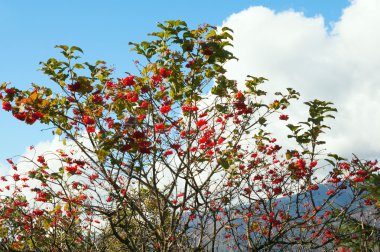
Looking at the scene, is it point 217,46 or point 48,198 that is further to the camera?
Result: point 48,198

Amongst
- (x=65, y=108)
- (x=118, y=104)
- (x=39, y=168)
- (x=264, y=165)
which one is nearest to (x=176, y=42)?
(x=118, y=104)

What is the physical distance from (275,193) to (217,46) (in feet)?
12.9

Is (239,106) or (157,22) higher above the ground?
(157,22)

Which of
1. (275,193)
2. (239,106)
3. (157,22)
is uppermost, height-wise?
(157,22)

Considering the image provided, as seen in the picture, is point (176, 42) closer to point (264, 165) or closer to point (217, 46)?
point (217, 46)

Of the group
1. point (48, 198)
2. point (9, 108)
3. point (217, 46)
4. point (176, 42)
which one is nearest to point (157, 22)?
point (176, 42)

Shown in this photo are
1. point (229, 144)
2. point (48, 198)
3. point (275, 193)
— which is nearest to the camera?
point (229, 144)

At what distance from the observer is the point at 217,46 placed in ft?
17.8

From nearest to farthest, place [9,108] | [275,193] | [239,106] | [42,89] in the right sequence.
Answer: [9,108] → [42,89] → [239,106] → [275,193]

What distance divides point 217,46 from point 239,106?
4.15 ft

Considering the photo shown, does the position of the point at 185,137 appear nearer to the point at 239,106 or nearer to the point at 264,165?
the point at 239,106

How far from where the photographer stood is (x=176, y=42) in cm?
542

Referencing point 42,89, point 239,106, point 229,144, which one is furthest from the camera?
point 229,144

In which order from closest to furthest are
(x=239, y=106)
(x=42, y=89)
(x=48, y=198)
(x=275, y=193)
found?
(x=42, y=89) < (x=239, y=106) < (x=48, y=198) < (x=275, y=193)
